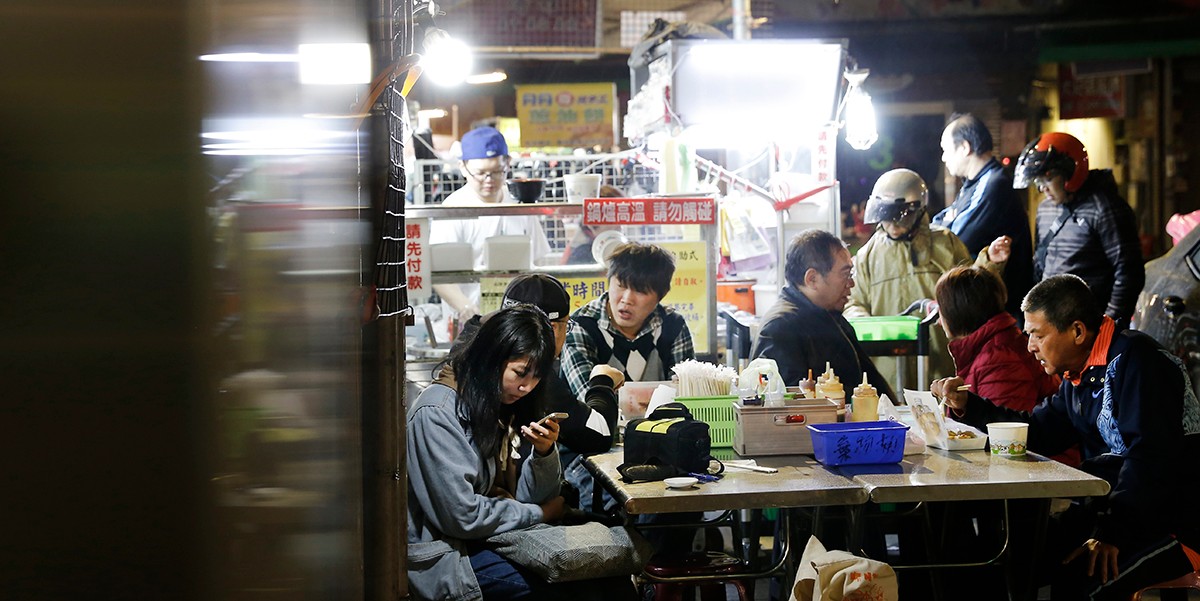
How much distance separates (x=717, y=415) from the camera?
4.56 m

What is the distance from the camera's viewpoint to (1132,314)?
6.73m

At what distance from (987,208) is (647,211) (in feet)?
7.55

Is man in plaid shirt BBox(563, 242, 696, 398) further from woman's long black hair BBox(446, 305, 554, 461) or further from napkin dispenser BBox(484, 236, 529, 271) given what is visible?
woman's long black hair BBox(446, 305, 554, 461)

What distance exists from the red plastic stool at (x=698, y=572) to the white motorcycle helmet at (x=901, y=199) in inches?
119

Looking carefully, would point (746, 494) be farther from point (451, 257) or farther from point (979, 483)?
point (451, 257)

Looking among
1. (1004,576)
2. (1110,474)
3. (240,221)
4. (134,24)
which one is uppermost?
(134,24)

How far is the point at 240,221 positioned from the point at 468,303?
215 inches

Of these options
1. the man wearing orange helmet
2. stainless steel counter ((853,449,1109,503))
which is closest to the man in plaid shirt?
stainless steel counter ((853,449,1109,503))

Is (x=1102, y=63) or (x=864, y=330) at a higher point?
(x=1102, y=63)

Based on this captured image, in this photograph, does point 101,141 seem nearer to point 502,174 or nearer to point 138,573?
point 138,573

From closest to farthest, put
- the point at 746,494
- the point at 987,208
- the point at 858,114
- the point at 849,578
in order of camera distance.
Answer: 1. the point at 849,578
2. the point at 746,494
3. the point at 987,208
4. the point at 858,114

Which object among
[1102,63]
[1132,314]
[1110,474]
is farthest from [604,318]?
[1102,63]

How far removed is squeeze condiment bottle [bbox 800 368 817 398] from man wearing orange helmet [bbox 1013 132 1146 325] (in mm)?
2651


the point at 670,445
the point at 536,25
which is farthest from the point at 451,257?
the point at 536,25
